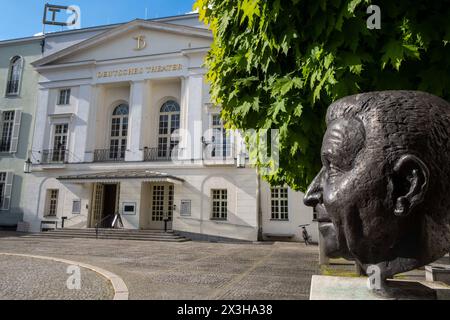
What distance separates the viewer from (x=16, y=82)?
86.3 feet

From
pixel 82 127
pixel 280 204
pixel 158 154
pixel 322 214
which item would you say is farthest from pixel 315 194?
pixel 82 127

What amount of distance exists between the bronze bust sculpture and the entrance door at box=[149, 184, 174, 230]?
20001mm

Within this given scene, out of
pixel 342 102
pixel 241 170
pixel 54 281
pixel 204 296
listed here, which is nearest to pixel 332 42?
pixel 342 102

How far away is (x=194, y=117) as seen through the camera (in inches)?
838

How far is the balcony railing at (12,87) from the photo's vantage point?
26125 mm

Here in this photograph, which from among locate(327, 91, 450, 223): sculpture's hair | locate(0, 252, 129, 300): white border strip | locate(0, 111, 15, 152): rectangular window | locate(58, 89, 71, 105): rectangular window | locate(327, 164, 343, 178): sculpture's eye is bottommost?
locate(0, 252, 129, 300): white border strip

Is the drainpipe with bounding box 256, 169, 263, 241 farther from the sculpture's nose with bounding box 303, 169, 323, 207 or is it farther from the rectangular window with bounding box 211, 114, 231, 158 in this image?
the sculpture's nose with bounding box 303, 169, 323, 207

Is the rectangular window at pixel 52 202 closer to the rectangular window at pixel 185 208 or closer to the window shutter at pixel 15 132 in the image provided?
the window shutter at pixel 15 132

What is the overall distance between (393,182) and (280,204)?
712 inches

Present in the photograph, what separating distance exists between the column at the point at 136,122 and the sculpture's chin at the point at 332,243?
20.5 metres

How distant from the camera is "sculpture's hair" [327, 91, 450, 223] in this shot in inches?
72.6

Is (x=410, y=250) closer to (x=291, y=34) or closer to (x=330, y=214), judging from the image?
(x=330, y=214)

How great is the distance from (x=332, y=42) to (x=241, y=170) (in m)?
16.9

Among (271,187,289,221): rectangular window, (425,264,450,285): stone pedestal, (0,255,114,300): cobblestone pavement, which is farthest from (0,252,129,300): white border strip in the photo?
(271,187,289,221): rectangular window
